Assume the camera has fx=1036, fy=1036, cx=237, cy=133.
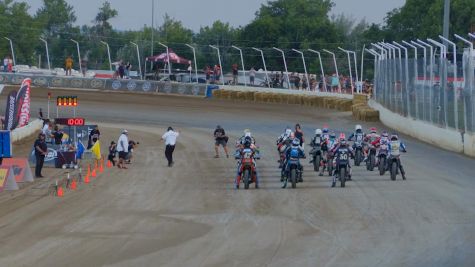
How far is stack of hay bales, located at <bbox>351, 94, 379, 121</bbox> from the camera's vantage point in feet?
165

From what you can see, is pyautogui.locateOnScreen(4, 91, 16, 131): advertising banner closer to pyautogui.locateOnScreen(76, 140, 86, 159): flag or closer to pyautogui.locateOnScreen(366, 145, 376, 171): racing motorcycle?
pyautogui.locateOnScreen(76, 140, 86, 159): flag

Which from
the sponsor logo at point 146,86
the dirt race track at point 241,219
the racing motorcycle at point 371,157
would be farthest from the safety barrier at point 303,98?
the racing motorcycle at point 371,157

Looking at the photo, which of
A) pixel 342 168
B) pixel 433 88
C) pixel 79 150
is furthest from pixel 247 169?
pixel 433 88

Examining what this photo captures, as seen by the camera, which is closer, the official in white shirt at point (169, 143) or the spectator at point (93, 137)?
the official in white shirt at point (169, 143)

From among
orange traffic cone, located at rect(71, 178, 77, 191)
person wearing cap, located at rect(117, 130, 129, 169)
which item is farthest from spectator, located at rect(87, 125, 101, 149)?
orange traffic cone, located at rect(71, 178, 77, 191)

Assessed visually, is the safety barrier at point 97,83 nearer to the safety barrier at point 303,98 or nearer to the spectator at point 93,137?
the safety barrier at point 303,98

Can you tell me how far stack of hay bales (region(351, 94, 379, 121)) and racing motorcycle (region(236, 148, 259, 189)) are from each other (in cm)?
2435

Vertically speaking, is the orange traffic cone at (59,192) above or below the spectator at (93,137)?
below

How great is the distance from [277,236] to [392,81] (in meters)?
30.8

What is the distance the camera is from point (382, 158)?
94.8ft

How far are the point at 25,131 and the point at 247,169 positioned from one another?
20041mm

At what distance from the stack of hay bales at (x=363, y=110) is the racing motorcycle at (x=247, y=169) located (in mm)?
24352

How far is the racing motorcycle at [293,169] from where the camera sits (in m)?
26.0

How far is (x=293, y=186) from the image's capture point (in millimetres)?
26422
